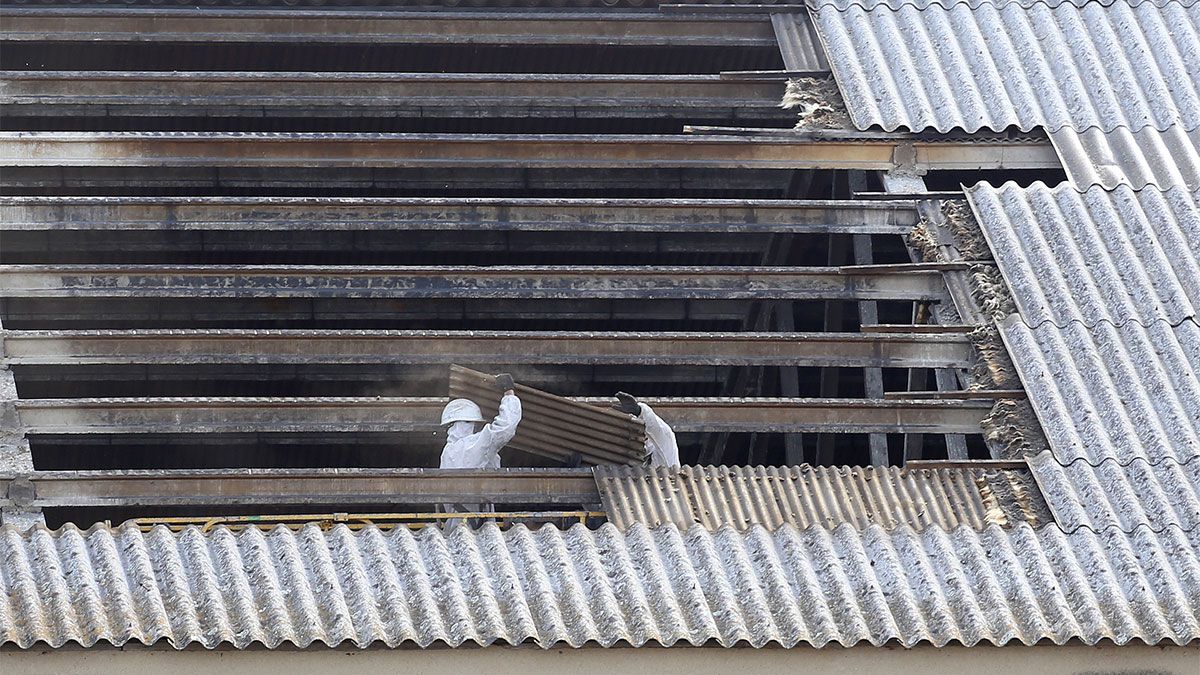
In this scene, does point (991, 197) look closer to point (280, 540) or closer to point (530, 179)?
point (530, 179)

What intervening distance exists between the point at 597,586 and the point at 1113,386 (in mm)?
3589

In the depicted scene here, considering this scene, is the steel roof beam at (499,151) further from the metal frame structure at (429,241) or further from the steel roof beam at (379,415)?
the steel roof beam at (379,415)

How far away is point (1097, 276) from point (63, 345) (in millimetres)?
6163

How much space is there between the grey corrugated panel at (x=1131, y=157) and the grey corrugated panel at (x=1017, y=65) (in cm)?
14

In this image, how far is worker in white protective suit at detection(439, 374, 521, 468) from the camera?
10727 millimetres

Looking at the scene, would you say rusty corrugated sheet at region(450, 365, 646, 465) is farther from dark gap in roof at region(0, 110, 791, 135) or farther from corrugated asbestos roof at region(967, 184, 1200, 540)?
dark gap in roof at region(0, 110, 791, 135)

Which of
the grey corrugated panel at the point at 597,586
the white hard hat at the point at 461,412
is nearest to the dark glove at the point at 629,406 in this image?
the white hard hat at the point at 461,412

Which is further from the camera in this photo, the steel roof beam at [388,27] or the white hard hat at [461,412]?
the steel roof beam at [388,27]

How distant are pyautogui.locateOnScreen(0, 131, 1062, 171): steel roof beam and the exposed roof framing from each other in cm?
87

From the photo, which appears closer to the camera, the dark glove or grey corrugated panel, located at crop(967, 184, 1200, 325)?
the dark glove

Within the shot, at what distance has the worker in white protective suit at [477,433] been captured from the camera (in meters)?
10.7

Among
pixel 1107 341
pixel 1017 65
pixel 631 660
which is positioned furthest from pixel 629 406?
pixel 1017 65

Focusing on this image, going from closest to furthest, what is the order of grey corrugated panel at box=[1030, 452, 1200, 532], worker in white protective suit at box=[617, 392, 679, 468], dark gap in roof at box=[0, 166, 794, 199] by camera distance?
grey corrugated panel at box=[1030, 452, 1200, 532], worker in white protective suit at box=[617, 392, 679, 468], dark gap in roof at box=[0, 166, 794, 199]

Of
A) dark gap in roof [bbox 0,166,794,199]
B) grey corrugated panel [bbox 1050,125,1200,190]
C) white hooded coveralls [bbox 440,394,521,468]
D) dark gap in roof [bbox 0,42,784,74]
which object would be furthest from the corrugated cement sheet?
dark gap in roof [bbox 0,42,784,74]
